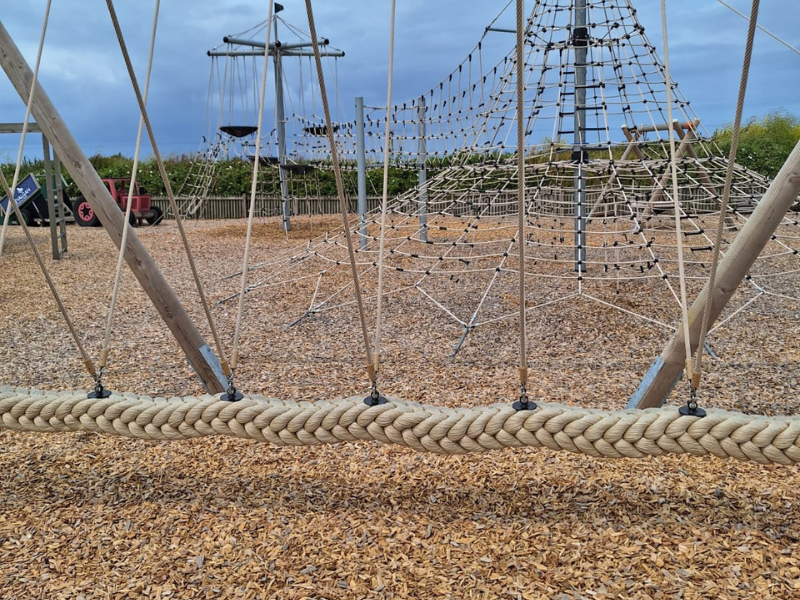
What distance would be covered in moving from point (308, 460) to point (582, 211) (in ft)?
9.49

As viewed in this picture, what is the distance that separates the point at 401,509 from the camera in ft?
5.64

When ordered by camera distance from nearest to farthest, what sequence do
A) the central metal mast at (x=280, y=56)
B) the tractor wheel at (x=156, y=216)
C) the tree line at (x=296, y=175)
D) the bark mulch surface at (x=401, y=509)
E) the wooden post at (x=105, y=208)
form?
the bark mulch surface at (x=401, y=509) < the wooden post at (x=105, y=208) < the central metal mast at (x=280, y=56) < the tractor wheel at (x=156, y=216) < the tree line at (x=296, y=175)

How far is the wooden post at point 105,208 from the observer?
6.62 feet

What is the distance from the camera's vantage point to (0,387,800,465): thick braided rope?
1.49 metres

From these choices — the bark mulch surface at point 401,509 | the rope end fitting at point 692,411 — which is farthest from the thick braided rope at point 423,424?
the bark mulch surface at point 401,509

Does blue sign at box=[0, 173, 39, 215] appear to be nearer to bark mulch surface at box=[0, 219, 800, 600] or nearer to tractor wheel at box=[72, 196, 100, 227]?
tractor wheel at box=[72, 196, 100, 227]

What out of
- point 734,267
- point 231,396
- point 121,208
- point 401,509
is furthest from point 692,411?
point 121,208

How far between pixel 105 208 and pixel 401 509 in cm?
141

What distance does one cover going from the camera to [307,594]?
1405mm

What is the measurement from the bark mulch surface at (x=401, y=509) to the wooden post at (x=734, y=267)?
0.23m

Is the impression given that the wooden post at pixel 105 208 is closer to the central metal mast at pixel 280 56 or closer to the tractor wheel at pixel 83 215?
the central metal mast at pixel 280 56

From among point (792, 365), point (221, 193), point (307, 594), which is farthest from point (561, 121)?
point (221, 193)

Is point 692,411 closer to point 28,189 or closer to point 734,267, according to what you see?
point 734,267

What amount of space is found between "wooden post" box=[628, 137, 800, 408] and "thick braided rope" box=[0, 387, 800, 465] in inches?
14.4
